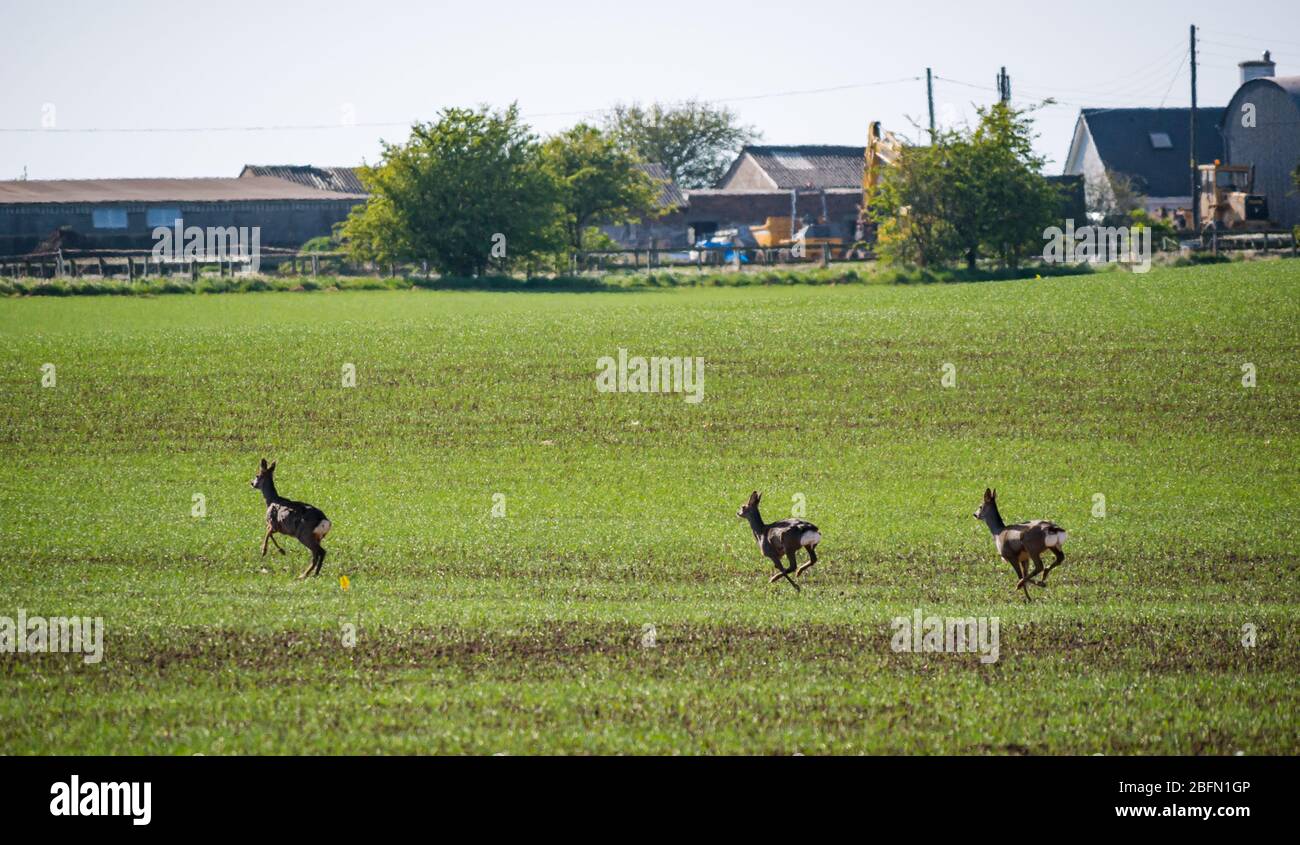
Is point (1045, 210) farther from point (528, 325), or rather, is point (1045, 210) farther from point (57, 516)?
point (57, 516)

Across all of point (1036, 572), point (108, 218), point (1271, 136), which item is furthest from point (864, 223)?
point (1036, 572)

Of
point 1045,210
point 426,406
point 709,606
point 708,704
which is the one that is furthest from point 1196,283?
point 708,704

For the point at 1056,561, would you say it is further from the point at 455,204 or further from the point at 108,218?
the point at 108,218

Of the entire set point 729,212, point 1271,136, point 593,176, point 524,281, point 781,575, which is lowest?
point 781,575

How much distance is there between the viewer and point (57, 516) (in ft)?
75.5

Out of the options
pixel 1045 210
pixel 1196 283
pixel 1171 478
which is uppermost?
pixel 1045 210

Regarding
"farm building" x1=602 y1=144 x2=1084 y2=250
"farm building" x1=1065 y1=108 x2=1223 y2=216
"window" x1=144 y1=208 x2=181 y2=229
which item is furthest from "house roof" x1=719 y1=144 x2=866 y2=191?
"window" x1=144 y1=208 x2=181 y2=229

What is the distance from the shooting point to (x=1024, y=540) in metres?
16.7

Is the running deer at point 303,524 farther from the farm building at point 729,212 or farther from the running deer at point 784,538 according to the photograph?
the farm building at point 729,212

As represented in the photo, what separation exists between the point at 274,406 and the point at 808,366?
A: 14756 mm

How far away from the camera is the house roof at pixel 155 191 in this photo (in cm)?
9594

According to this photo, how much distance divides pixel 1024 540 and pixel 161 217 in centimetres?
9182

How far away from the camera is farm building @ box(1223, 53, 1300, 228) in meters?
96.2
